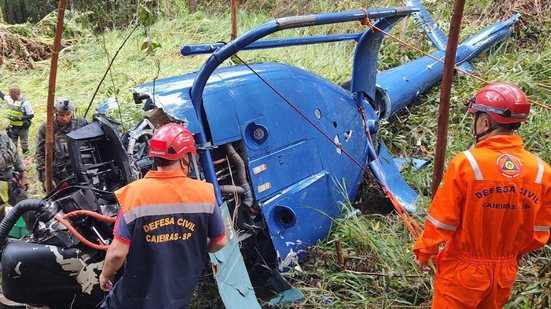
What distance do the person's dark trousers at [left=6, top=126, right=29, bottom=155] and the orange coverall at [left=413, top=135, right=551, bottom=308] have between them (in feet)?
22.8

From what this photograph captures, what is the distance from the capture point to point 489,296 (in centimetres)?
238

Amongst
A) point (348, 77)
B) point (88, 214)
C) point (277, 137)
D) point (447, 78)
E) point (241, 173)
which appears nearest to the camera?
point (447, 78)

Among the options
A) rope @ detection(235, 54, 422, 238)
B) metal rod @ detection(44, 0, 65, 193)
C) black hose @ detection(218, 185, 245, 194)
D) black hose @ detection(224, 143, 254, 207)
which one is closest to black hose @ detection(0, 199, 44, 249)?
metal rod @ detection(44, 0, 65, 193)

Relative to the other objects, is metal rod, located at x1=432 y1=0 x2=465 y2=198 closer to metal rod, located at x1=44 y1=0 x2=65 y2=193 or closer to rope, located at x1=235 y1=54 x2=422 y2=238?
rope, located at x1=235 y1=54 x2=422 y2=238

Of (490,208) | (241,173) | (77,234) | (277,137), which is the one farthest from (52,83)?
(490,208)

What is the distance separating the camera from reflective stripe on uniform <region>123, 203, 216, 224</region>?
7.56ft

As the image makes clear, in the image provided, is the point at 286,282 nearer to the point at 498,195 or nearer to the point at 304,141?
the point at 304,141

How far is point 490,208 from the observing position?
2.27 meters

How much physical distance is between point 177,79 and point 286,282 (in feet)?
5.68

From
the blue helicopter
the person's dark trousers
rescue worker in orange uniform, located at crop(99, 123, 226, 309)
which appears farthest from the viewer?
the person's dark trousers

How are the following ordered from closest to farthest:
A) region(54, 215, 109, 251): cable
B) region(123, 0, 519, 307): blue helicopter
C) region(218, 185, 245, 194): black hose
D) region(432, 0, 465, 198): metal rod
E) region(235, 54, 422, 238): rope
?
region(432, 0, 465, 198): metal rod < region(54, 215, 109, 251): cable < region(123, 0, 519, 307): blue helicopter < region(218, 185, 245, 194): black hose < region(235, 54, 422, 238): rope

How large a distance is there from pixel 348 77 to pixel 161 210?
5.11 meters

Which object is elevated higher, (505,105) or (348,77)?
(505,105)

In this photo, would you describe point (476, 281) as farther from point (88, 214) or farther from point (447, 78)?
point (88, 214)
